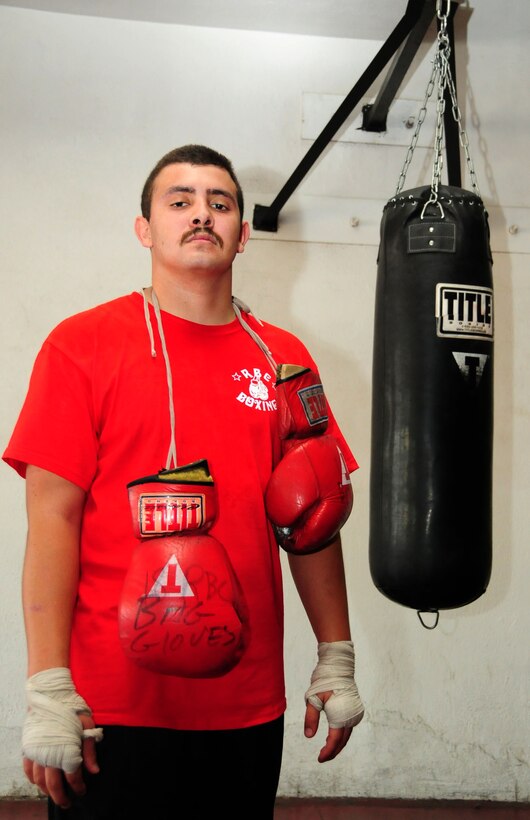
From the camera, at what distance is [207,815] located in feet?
4.44

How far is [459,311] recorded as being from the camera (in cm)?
153

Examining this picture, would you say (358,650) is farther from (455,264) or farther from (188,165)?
A: (188,165)

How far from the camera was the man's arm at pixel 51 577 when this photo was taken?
4.20 ft

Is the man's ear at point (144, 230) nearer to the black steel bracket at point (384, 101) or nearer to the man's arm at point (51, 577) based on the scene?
Answer: the man's arm at point (51, 577)

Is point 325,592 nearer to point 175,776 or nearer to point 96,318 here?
point 175,776

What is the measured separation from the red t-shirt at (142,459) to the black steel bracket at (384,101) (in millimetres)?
963

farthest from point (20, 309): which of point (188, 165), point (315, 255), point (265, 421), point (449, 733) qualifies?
point (449, 733)

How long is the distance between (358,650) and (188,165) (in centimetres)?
182

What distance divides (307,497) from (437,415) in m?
0.32

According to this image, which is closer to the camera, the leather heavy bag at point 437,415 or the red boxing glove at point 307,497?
the red boxing glove at point 307,497

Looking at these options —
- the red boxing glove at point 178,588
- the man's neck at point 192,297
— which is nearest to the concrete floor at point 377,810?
the red boxing glove at point 178,588

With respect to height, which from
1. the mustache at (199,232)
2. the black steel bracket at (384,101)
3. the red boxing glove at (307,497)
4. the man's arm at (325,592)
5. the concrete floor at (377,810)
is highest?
the black steel bracket at (384,101)

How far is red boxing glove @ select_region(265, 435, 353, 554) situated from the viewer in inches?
55.7

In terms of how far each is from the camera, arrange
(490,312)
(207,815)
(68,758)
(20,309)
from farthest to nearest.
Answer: (20,309)
(490,312)
(207,815)
(68,758)
